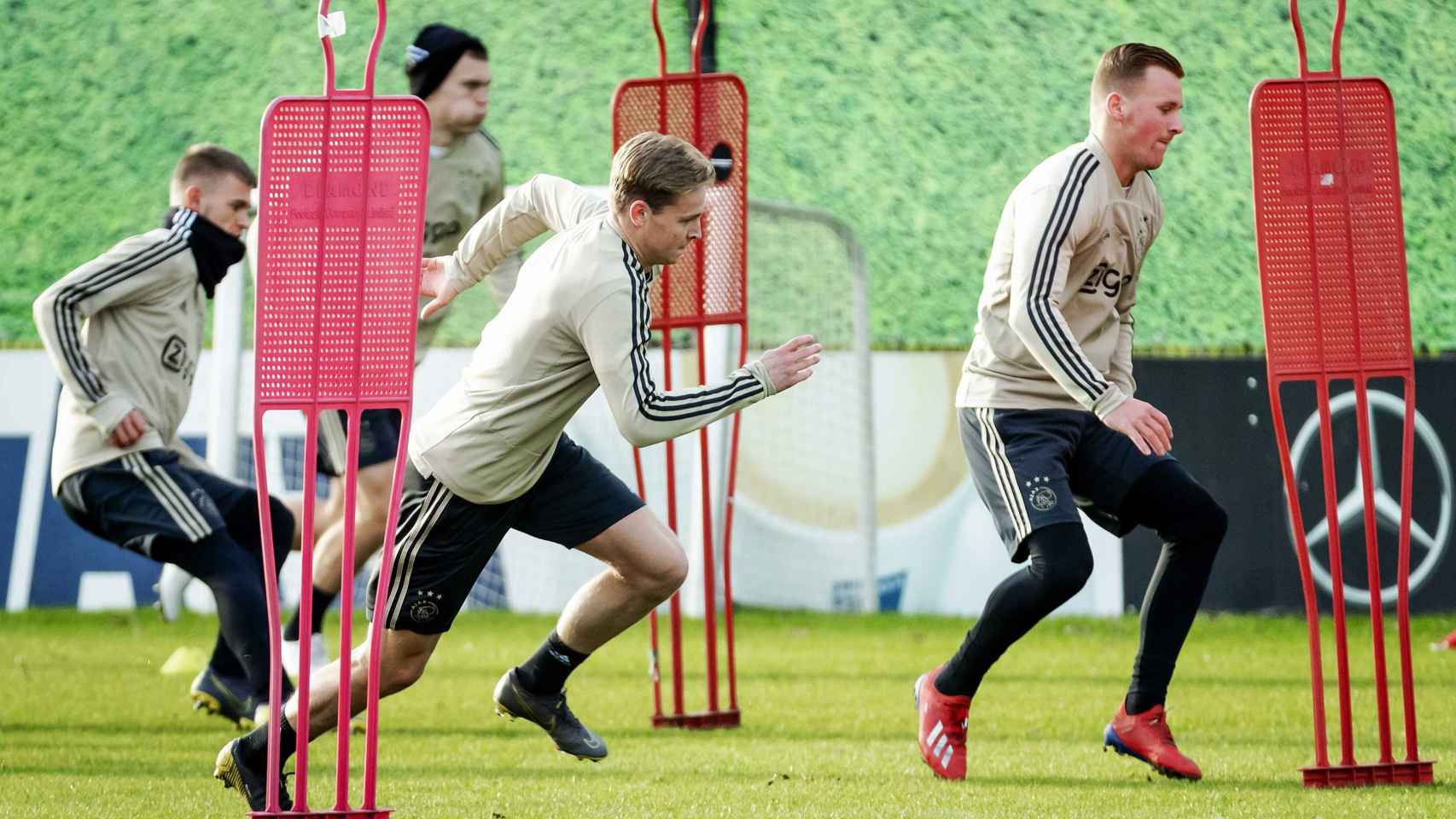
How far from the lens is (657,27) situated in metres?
5.77

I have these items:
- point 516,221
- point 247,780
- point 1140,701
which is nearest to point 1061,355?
point 1140,701

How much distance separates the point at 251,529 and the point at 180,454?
0.38 metres

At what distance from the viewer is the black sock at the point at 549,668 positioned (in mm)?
4840

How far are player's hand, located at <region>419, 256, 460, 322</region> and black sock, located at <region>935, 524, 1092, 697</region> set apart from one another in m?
1.63

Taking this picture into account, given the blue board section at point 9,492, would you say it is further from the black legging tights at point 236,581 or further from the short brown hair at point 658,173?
the short brown hair at point 658,173

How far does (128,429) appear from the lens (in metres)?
5.79

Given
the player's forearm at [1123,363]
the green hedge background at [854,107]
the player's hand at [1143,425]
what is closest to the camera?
the player's hand at [1143,425]

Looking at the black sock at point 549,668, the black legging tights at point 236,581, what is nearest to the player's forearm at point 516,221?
the black sock at point 549,668

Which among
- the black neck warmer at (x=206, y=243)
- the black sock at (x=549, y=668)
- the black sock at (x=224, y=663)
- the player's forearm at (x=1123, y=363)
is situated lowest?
the black sock at (x=224, y=663)

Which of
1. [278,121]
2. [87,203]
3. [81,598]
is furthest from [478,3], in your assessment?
[278,121]

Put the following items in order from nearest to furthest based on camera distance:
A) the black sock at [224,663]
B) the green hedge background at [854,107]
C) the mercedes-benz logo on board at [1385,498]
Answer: the black sock at [224,663]
the mercedes-benz logo on board at [1385,498]
the green hedge background at [854,107]

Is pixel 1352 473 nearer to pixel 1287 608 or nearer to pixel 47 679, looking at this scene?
pixel 1287 608

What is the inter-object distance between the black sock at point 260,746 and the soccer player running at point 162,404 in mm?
1388

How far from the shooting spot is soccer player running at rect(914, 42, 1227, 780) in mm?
4727
